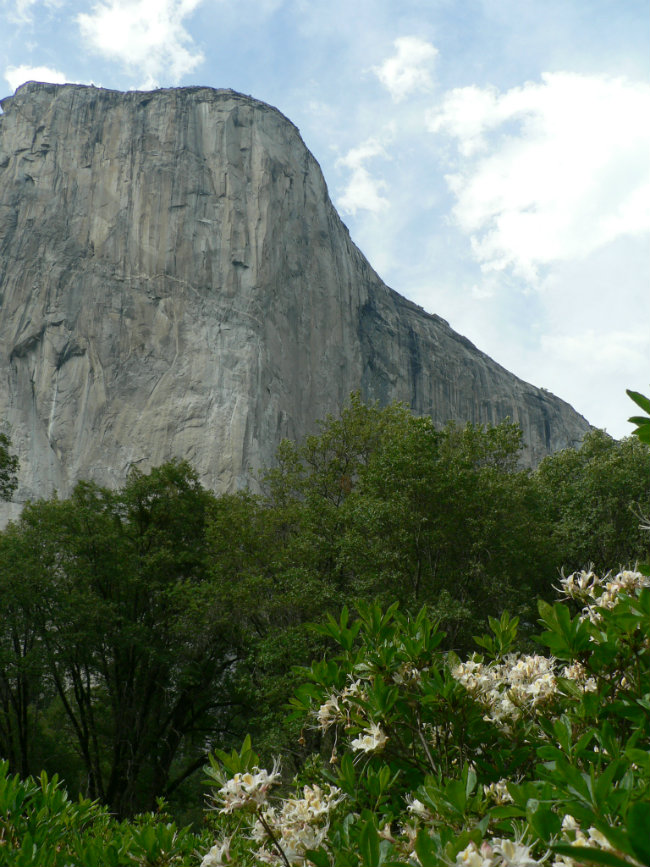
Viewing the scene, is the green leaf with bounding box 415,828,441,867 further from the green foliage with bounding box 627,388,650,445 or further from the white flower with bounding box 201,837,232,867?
the green foliage with bounding box 627,388,650,445

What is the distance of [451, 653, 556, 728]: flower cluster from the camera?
2.74 meters

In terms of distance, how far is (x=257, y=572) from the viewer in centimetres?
1639

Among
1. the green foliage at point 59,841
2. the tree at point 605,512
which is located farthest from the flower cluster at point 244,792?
the tree at point 605,512

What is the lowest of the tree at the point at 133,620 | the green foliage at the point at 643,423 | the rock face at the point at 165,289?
the tree at the point at 133,620

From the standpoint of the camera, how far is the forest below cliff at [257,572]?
575 inches

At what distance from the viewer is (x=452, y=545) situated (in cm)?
1518

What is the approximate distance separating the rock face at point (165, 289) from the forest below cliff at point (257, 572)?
19.1 meters

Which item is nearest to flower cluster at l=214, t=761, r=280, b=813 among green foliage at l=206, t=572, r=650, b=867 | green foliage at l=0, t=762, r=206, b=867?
green foliage at l=206, t=572, r=650, b=867

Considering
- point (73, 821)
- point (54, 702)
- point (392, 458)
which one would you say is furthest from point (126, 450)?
point (73, 821)

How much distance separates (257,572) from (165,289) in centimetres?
3048

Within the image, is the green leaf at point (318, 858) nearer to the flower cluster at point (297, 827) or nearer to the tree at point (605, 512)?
the flower cluster at point (297, 827)

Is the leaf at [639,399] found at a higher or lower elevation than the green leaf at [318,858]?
higher

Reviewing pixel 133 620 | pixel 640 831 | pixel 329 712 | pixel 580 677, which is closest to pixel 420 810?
pixel 329 712

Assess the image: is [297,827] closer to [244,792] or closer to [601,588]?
[244,792]
